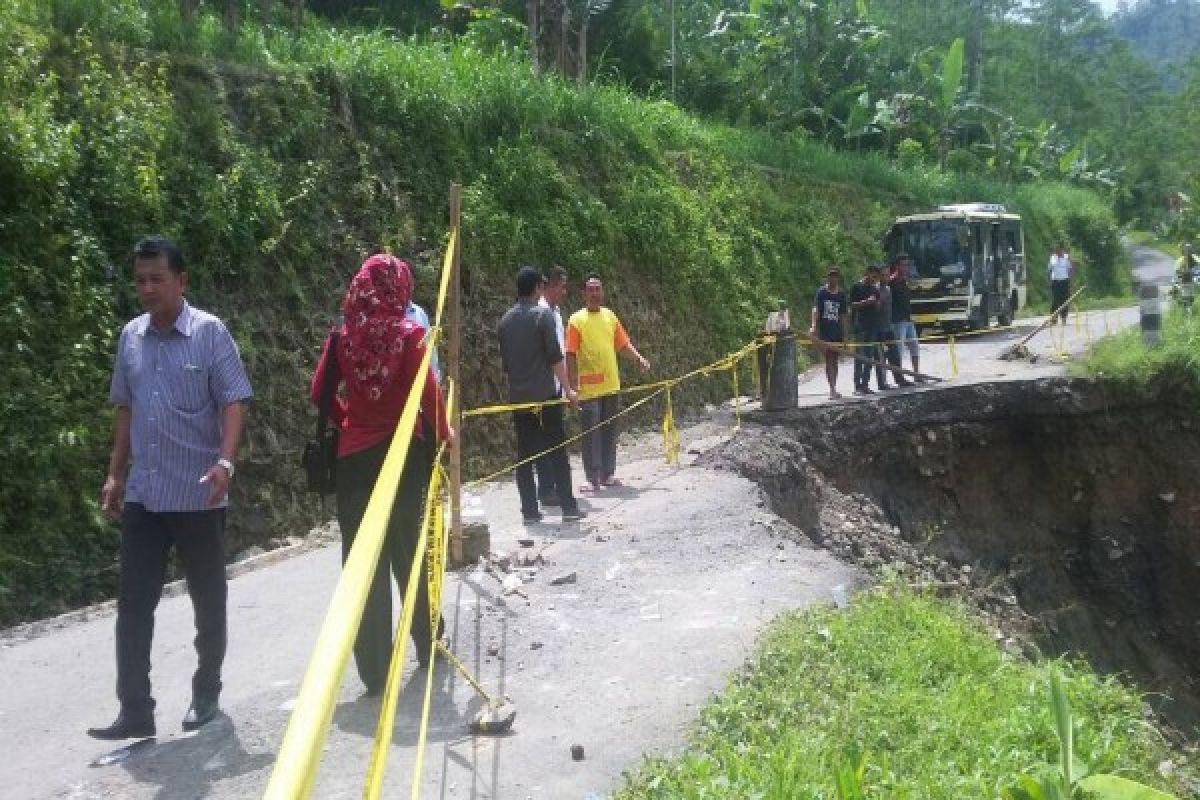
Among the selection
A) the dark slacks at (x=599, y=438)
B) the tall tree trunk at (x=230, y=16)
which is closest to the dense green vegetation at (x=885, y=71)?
the tall tree trunk at (x=230, y=16)

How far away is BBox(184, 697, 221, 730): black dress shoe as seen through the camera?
493cm

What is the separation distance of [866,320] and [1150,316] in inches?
153

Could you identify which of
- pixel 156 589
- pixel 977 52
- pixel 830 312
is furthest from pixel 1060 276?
pixel 977 52

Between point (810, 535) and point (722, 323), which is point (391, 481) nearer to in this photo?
point (810, 535)

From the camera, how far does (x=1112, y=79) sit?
76.4 meters

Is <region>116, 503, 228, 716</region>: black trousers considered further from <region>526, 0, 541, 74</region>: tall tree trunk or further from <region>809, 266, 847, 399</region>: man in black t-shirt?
<region>526, 0, 541, 74</region>: tall tree trunk

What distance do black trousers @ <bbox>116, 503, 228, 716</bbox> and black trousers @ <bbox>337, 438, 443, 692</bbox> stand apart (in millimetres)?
542

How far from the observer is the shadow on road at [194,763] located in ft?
14.3

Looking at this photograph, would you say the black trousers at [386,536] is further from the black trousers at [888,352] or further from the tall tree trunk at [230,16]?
the black trousers at [888,352]

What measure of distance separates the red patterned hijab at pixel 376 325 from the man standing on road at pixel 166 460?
0.47 m

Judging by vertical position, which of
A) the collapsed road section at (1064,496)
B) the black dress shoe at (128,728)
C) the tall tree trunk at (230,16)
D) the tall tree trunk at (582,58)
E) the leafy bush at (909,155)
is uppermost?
the tall tree trunk at (582,58)

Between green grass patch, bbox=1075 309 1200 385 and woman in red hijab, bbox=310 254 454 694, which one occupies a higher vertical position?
woman in red hijab, bbox=310 254 454 694

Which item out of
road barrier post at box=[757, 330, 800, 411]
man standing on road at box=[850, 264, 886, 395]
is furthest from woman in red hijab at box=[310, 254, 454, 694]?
man standing on road at box=[850, 264, 886, 395]

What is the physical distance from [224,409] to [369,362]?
607 millimetres
